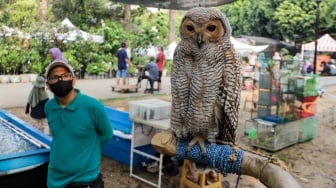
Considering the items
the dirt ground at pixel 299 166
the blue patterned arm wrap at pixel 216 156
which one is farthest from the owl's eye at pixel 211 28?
the dirt ground at pixel 299 166

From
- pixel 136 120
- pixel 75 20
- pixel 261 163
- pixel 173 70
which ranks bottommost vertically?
pixel 136 120

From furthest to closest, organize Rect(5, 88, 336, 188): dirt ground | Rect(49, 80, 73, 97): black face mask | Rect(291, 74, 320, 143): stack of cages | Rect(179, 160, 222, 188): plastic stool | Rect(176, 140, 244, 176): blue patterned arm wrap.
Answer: Rect(291, 74, 320, 143): stack of cages → Rect(5, 88, 336, 188): dirt ground → Rect(179, 160, 222, 188): plastic stool → Rect(49, 80, 73, 97): black face mask → Rect(176, 140, 244, 176): blue patterned arm wrap

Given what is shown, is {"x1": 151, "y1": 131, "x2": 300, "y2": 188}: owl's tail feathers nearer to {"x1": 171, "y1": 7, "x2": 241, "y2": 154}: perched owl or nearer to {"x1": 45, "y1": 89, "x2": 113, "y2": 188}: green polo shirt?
{"x1": 171, "y1": 7, "x2": 241, "y2": 154}: perched owl

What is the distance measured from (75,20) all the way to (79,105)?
16.0 meters

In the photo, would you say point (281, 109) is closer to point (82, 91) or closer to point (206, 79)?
point (206, 79)

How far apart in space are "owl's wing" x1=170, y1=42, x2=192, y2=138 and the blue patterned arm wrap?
103 millimetres

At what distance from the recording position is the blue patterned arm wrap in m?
1.89

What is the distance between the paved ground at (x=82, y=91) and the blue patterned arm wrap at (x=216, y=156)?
725 centimetres

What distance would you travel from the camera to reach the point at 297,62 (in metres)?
6.95

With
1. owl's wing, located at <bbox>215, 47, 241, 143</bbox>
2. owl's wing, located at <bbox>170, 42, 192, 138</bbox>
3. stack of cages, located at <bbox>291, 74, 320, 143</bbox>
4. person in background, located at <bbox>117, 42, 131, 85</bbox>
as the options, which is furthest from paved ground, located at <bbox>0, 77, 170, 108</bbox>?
owl's wing, located at <bbox>215, 47, 241, 143</bbox>

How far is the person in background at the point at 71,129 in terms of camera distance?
7.47ft

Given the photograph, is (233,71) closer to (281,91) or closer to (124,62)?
(281,91)

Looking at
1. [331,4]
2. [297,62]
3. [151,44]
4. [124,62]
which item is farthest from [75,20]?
[331,4]

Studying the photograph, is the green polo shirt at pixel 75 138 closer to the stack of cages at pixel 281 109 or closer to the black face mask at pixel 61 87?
the black face mask at pixel 61 87
